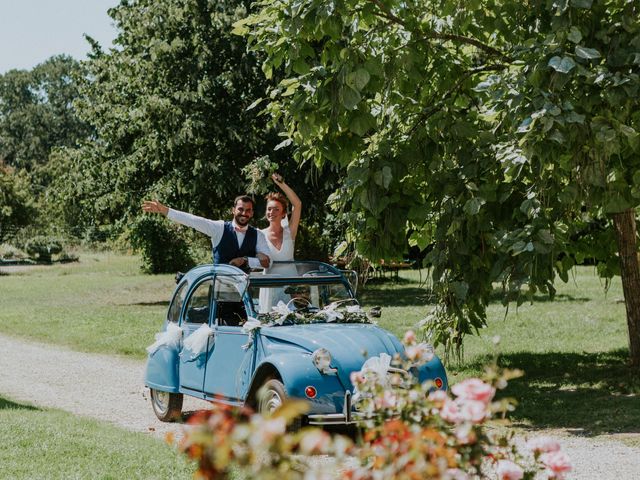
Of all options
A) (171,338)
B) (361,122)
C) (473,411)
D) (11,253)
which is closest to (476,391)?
(473,411)

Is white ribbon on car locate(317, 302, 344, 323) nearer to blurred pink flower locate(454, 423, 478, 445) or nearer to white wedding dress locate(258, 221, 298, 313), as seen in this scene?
white wedding dress locate(258, 221, 298, 313)

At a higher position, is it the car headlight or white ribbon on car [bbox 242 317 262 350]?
white ribbon on car [bbox 242 317 262 350]

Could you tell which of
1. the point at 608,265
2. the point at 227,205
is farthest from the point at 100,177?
the point at 608,265

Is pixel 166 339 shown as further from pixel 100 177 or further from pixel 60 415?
pixel 100 177

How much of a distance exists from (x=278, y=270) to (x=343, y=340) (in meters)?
1.43

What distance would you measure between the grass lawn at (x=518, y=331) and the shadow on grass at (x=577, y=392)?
13 mm

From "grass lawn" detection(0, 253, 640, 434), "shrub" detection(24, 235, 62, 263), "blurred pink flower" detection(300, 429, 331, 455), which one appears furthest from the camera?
"shrub" detection(24, 235, 62, 263)

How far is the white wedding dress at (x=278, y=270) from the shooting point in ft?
30.5

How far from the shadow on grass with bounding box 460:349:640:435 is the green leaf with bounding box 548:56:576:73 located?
3.66 metres

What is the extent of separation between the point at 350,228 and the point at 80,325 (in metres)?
12.4

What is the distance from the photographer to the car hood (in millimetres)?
8188

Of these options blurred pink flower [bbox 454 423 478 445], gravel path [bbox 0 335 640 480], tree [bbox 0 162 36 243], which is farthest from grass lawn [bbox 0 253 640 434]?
tree [bbox 0 162 36 243]

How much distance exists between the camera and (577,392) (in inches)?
493

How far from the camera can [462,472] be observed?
3.26 meters
